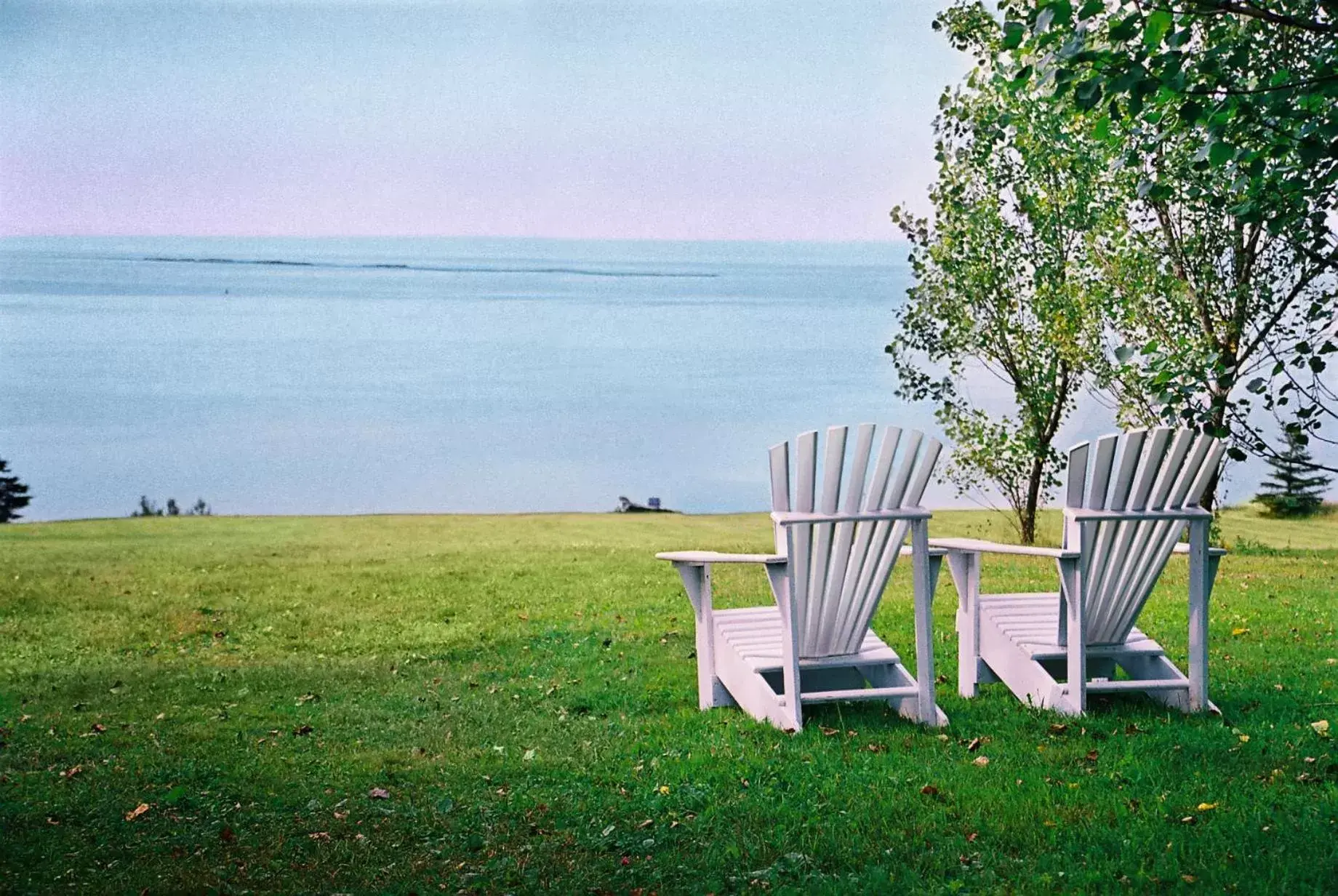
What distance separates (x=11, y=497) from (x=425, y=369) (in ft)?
19.2

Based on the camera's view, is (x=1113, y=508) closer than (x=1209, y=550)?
Yes

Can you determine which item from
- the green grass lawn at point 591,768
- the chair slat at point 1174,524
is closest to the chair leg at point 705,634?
the green grass lawn at point 591,768

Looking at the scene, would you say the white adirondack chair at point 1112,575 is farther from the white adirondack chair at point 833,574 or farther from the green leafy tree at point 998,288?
the green leafy tree at point 998,288

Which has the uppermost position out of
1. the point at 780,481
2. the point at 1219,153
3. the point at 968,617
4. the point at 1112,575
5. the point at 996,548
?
the point at 1219,153

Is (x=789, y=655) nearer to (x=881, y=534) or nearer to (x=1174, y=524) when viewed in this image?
Answer: (x=881, y=534)

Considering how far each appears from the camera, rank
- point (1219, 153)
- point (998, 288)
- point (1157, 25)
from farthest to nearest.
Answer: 1. point (998, 288)
2. point (1219, 153)
3. point (1157, 25)

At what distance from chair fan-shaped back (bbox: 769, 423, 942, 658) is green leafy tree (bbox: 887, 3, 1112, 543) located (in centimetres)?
668

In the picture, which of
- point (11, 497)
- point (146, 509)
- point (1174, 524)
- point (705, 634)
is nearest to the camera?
point (1174, 524)

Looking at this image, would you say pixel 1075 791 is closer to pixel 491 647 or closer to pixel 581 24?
pixel 491 647

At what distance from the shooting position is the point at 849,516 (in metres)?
4.49

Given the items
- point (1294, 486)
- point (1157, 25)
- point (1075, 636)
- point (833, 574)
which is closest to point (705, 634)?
point (833, 574)

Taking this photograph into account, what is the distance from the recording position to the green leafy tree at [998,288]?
1092cm

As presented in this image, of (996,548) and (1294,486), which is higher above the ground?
(996,548)

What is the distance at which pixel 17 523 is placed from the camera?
42.0 ft
